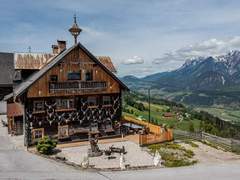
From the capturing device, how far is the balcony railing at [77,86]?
3906 cm

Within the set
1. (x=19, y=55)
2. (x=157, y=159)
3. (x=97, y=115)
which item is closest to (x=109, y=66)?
(x=97, y=115)

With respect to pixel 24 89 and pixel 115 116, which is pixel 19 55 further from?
pixel 115 116

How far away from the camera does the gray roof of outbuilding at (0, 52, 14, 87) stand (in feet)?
178

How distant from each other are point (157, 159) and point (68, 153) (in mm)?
8570

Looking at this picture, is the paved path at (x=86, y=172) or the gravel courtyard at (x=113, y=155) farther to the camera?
the gravel courtyard at (x=113, y=155)

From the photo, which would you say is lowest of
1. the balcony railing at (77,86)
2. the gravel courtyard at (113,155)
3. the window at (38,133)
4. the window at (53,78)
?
the gravel courtyard at (113,155)

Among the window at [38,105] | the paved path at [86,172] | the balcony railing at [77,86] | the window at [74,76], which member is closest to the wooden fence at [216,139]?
the paved path at [86,172]

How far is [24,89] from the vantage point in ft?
122

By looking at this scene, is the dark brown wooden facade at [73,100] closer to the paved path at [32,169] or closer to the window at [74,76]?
the window at [74,76]

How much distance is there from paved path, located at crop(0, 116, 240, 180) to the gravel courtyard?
2.82 meters

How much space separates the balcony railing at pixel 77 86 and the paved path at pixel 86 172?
898cm

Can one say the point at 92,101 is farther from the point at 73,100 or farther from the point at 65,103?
the point at 65,103

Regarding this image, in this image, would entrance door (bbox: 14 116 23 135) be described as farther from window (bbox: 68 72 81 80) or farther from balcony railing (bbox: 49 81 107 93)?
window (bbox: 68 72 81 80)

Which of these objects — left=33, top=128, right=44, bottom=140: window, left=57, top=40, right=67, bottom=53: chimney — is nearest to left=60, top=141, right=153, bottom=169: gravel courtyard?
left=33, top=128, right=44, bottom=140: window
